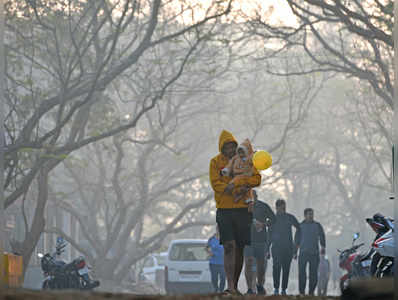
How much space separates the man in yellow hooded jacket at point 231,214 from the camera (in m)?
10.2

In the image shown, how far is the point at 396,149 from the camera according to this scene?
250 inches

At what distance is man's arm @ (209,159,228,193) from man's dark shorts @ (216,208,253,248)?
252 millimetres

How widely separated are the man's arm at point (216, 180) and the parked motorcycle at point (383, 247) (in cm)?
222

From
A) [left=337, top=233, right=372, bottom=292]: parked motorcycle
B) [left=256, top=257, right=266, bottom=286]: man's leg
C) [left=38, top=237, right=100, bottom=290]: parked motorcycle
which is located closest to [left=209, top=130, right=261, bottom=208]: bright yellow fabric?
[left=256, top=257, right=266, bottom=286]: man's leg

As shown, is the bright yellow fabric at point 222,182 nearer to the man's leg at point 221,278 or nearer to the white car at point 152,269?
the man's leg at point 221,278

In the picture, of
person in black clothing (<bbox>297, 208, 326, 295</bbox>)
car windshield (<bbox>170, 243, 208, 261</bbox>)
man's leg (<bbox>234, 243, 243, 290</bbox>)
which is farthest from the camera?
car windshield (<bbox>170, 243, 208, 261</bbox>)

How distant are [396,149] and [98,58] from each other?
16.0m

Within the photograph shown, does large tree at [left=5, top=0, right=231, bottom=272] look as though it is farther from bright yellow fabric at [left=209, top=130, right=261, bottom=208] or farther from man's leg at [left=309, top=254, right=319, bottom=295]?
bright yellow fabric at [left=209, top=130, right=261, bottom=208]

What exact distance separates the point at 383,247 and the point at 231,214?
2.07 metres

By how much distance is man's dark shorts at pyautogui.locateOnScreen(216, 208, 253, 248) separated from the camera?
404 inches

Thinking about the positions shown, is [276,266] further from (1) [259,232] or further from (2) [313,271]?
(2) [313,271]

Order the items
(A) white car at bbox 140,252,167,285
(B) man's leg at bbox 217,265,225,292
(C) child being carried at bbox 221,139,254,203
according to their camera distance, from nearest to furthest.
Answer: (C) child being carried at bbox 221,139,254,203, (B) man's leg at bbox 217,265,225,292, (A) white car at bbox 140,252,167,285

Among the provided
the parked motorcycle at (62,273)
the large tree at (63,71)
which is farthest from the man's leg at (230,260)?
the parked motorcycle at (62,273)

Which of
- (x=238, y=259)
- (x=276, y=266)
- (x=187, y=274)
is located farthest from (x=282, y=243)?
(x=187, y=274)
